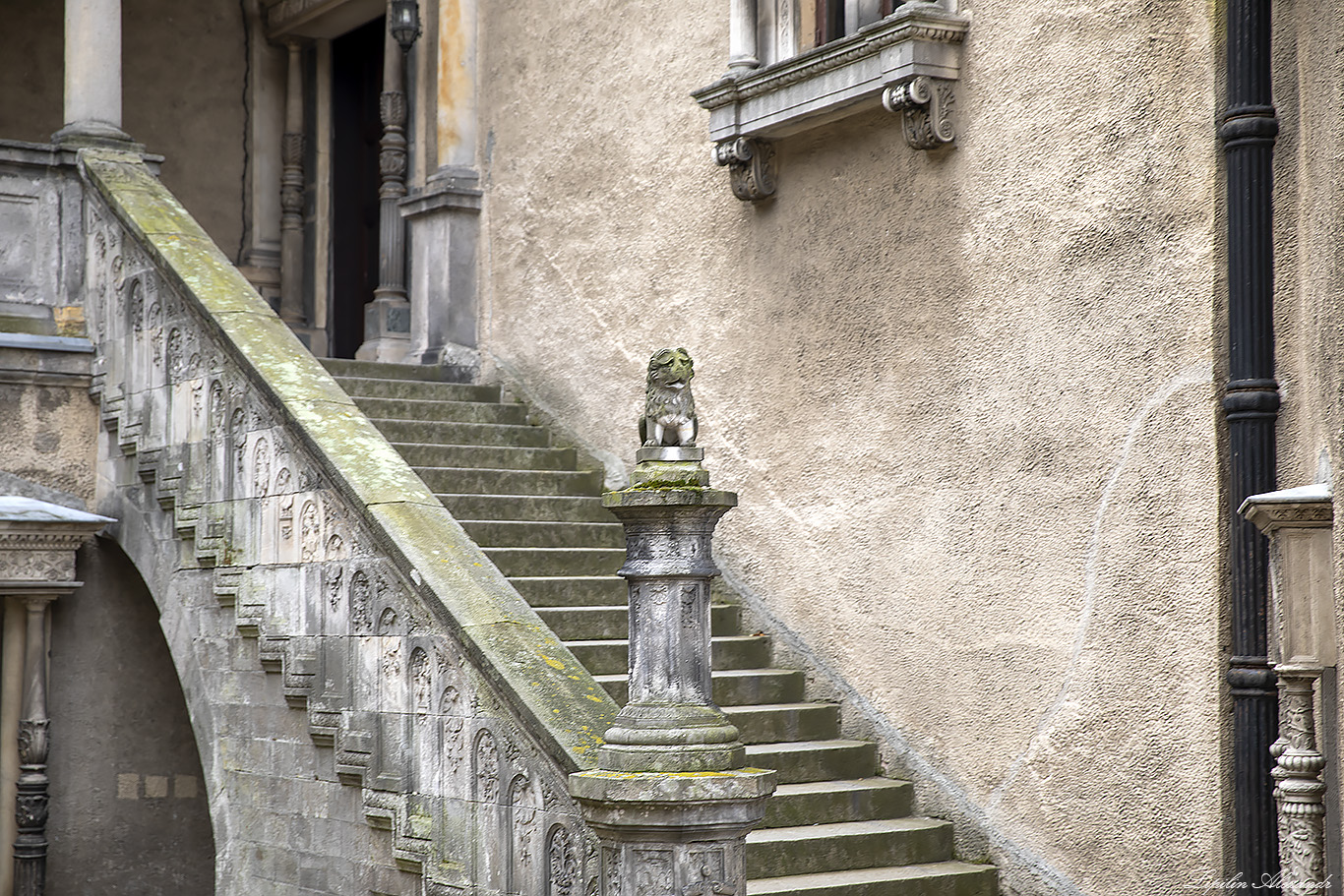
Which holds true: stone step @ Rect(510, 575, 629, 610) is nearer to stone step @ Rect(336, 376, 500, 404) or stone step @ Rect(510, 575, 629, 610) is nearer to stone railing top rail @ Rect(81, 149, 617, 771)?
stone railing top rail @ Rect(81, 149, 617, 771)

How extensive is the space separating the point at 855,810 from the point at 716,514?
2560 mm

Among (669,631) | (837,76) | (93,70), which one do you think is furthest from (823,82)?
(93,70)

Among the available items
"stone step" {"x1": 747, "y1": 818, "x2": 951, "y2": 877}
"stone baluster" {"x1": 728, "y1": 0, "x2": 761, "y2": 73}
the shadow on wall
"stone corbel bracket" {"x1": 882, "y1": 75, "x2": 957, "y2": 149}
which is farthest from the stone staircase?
"stone corbel bracket" {"x1": 882, "y1": 75, "x2": 957, "y2": 149}

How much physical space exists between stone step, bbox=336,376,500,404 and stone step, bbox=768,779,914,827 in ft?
10.1

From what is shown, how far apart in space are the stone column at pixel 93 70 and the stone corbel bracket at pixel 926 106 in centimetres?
442

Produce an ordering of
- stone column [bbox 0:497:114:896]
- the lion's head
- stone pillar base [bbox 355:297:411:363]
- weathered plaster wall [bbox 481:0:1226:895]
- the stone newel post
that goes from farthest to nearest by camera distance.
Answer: stone pillar base [bbox 355:297:411:363] < stone column [bbox 0:497:114:896] < weathered plaster wall [bbox 481:0:1226:895] < the lion's head < the stone newel post

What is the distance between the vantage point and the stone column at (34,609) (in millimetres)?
7965

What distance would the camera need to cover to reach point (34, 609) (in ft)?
26.7

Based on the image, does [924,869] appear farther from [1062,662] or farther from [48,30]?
[48,30]

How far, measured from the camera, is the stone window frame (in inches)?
263

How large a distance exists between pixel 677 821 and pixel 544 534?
3.48 metres

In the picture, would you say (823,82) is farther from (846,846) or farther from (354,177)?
(354,177)

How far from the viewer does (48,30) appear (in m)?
10.9

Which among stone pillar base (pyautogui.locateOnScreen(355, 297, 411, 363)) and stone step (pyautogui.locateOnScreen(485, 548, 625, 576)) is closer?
stone step (pyautogui.locateOnScreen(485, 548, 625, 576))
